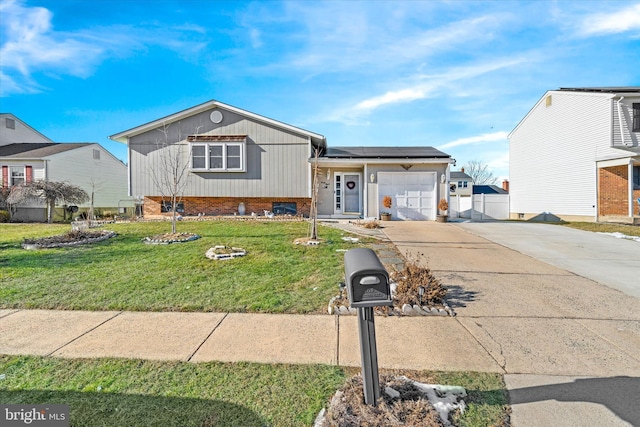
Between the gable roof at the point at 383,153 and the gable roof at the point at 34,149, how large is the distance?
56.0 feet

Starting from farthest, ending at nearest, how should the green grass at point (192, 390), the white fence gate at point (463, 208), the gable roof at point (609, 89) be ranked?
the white fence gate at point (463, 208), the gable roof at point (609, 89), the green grass at point (192, 390)

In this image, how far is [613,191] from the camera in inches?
600

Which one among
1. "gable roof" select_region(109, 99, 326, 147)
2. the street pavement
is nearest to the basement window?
"gable roof" select_region(109, 99, 326, 147)

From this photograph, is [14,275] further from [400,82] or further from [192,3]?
[400,82]

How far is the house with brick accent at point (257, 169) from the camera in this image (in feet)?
48.0

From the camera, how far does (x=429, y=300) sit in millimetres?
4047

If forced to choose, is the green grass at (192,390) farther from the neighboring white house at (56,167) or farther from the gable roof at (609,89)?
the gable roof at (609,89)

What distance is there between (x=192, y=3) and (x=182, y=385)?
9.41 m

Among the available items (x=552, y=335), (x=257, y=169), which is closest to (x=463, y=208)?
(x=257, y=169)

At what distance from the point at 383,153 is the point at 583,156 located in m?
10.5

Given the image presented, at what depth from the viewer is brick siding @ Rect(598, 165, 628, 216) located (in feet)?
49.7

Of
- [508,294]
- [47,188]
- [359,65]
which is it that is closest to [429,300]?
[508,294]

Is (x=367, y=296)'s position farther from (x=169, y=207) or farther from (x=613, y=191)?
(x=613, y=191)

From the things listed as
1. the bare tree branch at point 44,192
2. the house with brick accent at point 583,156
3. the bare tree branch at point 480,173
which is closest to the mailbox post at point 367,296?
the house with brick accent at point 583,156
